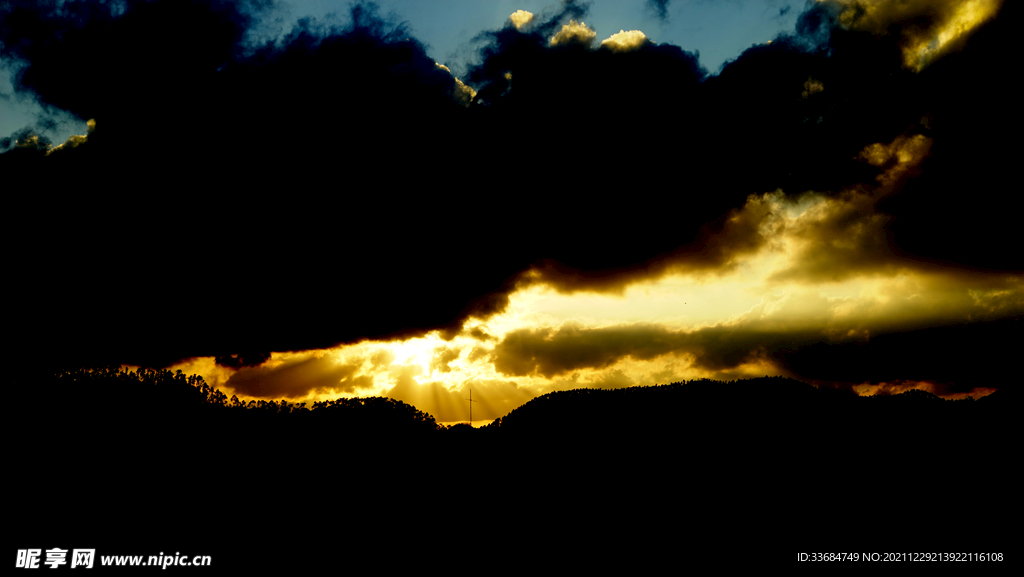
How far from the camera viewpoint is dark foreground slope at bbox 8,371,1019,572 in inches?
1141

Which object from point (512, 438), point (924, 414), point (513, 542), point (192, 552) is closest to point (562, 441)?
point (512, 438)

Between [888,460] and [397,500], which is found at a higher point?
[888,460]

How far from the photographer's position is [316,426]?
5631 cm

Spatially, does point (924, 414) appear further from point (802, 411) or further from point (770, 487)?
point (770, 487)

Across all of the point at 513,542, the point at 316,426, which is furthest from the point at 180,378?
the point at 513,542

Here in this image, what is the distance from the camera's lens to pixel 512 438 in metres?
57.6

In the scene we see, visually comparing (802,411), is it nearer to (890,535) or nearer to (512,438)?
(890,535)

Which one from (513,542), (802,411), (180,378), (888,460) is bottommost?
(513,542)

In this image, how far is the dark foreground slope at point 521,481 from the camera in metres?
29.0

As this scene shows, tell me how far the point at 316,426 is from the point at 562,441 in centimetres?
3079

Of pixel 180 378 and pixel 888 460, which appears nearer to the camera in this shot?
pixel 888 460

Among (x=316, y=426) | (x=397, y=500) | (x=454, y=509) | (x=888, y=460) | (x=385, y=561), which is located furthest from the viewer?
(x=316, y=426)

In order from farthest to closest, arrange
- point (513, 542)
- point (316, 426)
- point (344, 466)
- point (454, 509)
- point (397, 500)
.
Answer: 1. point (316, 426)
2. point (344, 466)
3. point (397, 500)
4. point (454, 509)
5. point (513, 542)

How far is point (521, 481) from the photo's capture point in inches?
1725
